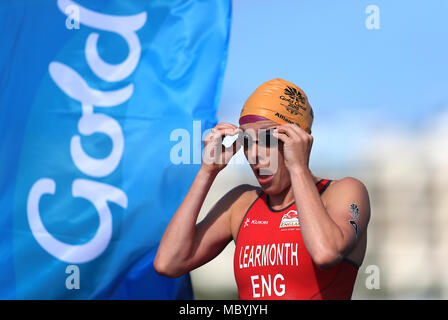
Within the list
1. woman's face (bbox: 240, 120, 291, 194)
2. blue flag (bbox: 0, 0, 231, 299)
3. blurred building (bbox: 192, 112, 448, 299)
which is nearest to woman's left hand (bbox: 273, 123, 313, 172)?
woman's face (bbox: 240, 120, 291, 194)

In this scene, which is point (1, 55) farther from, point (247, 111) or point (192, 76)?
point (247, 111)

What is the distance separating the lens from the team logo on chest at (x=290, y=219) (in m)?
2.91

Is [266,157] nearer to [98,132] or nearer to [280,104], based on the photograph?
[280,104]

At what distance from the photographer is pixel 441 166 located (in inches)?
539

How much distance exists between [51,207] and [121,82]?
1172 millimetres

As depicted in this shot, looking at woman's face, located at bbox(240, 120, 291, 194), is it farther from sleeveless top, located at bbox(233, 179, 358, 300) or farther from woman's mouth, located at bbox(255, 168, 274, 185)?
sleeveless top, located at bbox(233, 179, 358, 300)

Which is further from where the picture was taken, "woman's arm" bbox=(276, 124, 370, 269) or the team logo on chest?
the team logo on chest

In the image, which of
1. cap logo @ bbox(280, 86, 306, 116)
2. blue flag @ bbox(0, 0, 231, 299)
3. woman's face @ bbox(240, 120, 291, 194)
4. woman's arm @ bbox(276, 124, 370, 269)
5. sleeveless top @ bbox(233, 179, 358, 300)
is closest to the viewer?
woman's arm @ bbox(276, 124, 370, 269)

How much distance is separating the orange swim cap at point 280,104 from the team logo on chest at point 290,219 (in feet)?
1.74

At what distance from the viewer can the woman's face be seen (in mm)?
3004

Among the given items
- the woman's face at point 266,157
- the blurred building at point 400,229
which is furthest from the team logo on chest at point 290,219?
the blurred building at point 400,229

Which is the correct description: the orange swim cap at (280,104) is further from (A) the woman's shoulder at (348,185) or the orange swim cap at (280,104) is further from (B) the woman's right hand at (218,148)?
(A) the woman's shoulder at (348,185)

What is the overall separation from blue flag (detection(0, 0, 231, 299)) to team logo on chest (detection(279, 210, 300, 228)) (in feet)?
4.44
